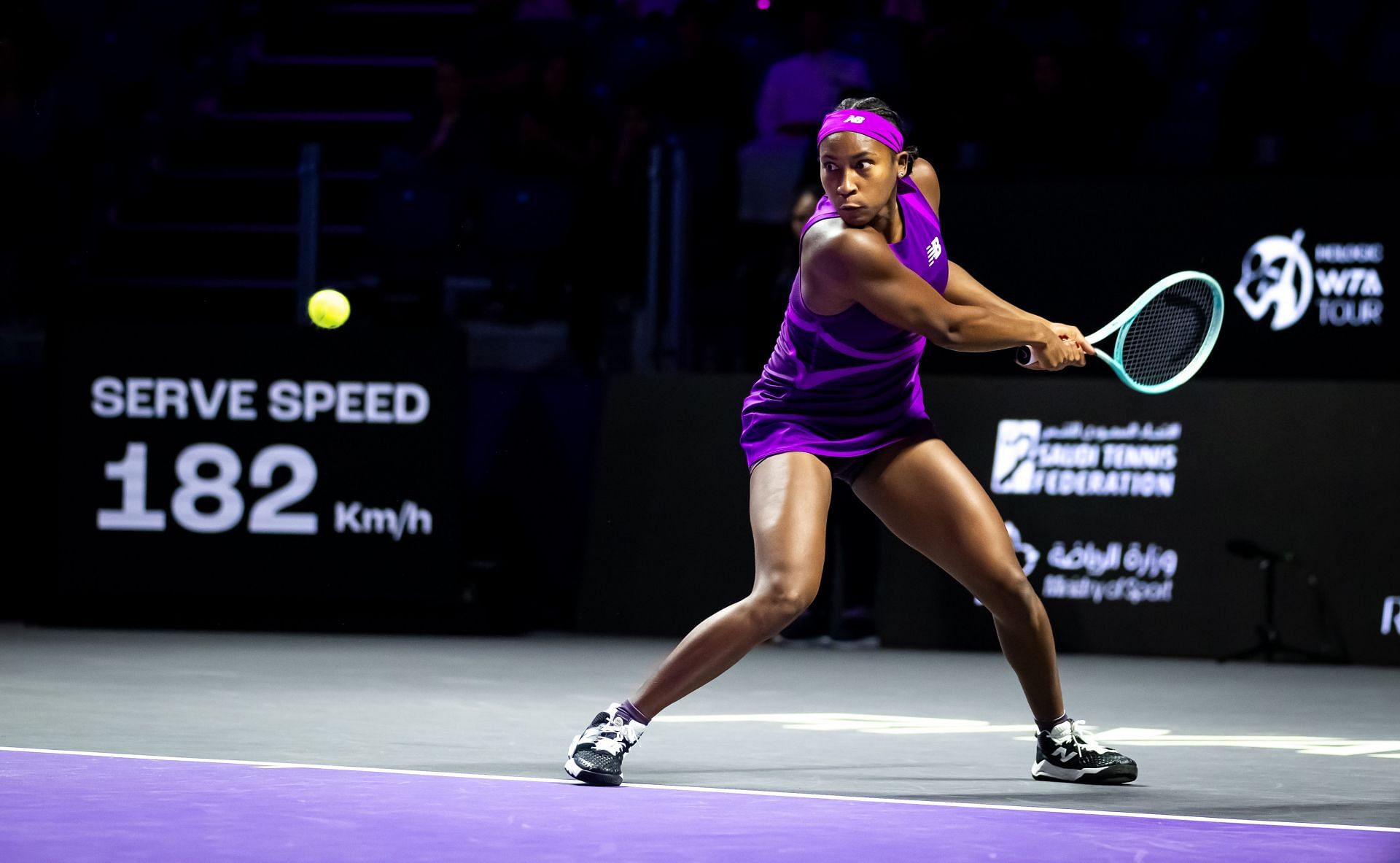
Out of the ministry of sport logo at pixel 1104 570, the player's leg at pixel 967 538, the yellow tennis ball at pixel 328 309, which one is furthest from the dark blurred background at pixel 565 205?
the player's leg at pixel 967 538

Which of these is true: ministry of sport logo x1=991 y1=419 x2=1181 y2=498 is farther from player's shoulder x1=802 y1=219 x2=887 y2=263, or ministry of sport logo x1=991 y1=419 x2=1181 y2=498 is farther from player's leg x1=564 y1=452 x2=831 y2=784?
player's shoulder x1=802 y1=219 x2=887 y2=263

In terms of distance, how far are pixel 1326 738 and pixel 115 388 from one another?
20.3 ft

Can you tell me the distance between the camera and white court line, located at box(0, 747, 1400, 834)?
5.39m

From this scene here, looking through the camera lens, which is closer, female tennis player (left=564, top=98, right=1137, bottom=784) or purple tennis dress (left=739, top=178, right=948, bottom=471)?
female tennis player (left=564, top=98, right=1137, bottom=784)

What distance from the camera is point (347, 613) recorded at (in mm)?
11055

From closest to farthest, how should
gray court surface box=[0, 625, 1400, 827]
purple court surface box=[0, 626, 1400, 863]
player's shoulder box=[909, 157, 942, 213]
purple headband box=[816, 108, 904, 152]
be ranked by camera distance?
purple court surface box=[0, 626, 1400, 863]
purple headband box=[816, 108, 904, 152]
gray court surface box=[0, 625, 1400, 827]
player's shoulder box=[909, 157, 942, 213]

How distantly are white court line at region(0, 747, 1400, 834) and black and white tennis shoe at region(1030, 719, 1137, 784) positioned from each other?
19.6 inches

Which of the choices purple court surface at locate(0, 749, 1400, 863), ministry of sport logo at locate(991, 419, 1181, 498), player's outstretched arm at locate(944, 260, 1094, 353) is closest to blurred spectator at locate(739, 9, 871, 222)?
ministry of sport logo at locate(991, 419, 1181, 498)

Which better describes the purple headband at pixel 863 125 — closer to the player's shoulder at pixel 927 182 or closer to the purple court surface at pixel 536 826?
the player's shoulder at pixel 927 182

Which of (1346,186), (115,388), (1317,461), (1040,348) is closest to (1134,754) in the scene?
(1040,348)

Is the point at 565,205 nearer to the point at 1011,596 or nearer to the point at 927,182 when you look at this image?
the point at 927,182

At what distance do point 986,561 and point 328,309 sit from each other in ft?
19.2

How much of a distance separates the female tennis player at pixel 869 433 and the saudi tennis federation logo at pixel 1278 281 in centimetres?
457

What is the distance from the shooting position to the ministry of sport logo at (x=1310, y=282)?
34.0 ft
